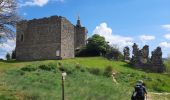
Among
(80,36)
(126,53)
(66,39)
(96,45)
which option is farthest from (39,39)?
(126,53)

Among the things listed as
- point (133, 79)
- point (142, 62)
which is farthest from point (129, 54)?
point (133, 79)

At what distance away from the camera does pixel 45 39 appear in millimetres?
74438

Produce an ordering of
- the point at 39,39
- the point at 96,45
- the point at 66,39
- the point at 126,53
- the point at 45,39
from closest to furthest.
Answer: the point at 45,39
the point at 39,39
the point at 66,39
the point at 126,53
the point at 96,45

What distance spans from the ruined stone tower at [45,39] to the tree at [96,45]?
9.46 metres

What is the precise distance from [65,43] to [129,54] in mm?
16818

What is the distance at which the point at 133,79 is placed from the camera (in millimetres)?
55844

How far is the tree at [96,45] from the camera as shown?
86.3 metres

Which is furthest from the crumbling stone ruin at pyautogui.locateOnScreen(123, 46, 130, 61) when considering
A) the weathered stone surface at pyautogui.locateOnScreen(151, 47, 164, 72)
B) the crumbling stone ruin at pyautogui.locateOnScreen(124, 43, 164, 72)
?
the weathered stone surface at pyautogui.locateOnScreen(151, 47, 164, 72)

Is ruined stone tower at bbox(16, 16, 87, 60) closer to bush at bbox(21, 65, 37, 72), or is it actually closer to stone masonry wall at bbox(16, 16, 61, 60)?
stone masonry wall at bbox(16, 16, 61, 60)

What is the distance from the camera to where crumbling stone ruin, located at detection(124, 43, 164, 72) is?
7569 centimetres

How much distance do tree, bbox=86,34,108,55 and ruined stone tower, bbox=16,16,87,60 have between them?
9459mm

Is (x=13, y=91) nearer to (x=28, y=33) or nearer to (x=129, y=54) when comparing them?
(x=28, y=33)

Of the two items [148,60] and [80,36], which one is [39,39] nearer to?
[80,36]

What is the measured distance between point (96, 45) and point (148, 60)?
533 inches
